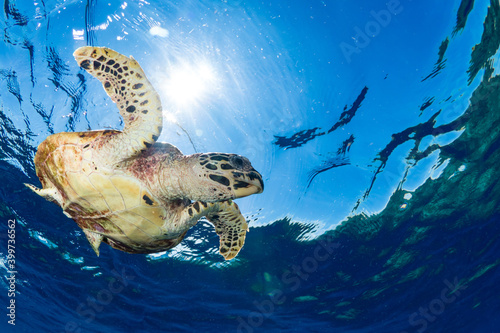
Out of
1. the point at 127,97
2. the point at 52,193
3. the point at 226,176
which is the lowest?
the point at 226,176

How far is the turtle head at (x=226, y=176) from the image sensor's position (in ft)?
9.89

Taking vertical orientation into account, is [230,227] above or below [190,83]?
below

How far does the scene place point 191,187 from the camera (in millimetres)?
3391

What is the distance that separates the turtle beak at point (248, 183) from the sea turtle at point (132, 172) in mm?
11

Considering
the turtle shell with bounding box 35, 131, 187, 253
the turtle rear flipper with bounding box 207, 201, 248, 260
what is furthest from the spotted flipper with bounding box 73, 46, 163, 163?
the turtle rear flipper with bounding box 207, 201, 248, 260

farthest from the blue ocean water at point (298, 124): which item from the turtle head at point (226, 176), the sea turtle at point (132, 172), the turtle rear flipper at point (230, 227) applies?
the turtle head at point (226, 176)

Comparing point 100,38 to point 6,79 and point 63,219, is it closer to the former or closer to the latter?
point 6,79

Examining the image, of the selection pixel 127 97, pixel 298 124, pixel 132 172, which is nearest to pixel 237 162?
pixel 132 172

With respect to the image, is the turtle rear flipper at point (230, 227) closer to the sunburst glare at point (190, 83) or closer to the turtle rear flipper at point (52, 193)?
the turtle rear flipper at point (52, 193)

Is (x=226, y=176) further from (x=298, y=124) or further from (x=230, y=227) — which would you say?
(x=298, y=124)

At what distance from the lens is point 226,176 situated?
10.2ft

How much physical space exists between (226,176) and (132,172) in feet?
4.43

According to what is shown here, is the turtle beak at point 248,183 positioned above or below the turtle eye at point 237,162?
below

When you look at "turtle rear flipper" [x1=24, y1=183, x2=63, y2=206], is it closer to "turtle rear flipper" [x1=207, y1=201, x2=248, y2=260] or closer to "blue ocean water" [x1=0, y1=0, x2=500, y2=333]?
"turtle rear flipper" [x1=207, y1=201, x2=248, y2=260]
